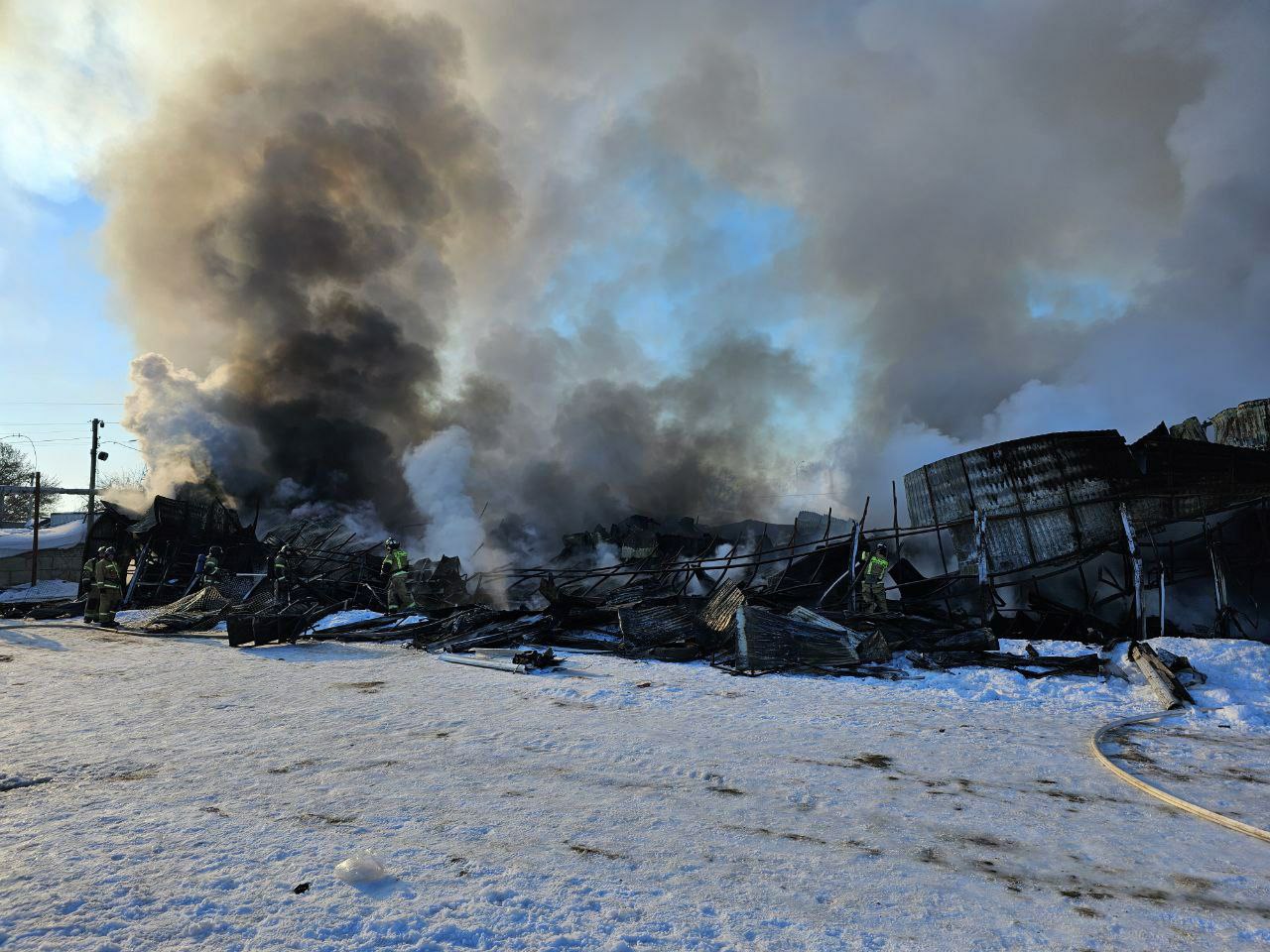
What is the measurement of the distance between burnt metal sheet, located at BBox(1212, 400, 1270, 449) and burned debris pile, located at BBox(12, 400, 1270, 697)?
6847mm

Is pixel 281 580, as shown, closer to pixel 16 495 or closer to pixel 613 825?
pixel 613 825

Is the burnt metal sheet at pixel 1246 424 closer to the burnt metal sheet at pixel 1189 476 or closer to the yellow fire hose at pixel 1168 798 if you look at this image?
the burnt metal sheet at pixel 1189 476

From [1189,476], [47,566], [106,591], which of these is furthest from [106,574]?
[47,566]

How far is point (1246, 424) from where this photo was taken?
56.8ft

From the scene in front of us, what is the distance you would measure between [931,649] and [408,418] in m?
32.6

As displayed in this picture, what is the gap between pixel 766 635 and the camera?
9445mm

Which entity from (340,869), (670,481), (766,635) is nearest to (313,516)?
(670,481)

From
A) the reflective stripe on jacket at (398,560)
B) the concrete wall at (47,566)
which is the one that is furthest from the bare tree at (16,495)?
the reflective stripe on jacket at (398,560)

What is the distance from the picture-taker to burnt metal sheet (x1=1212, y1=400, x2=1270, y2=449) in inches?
669

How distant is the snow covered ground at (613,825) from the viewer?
99.6 inches

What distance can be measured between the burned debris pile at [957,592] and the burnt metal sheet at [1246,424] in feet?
22.5

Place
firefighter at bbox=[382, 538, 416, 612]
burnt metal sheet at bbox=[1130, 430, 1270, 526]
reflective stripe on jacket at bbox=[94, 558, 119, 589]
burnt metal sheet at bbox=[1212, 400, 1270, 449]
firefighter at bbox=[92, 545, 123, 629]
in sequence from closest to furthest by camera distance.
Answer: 1. burnt metal sheet at bbox=[1130, 430, 1270, 526]
2. firefighter at bbox=[92, 545, 123, 629]
3. reflective stripe on jacket at bbox=[94, 558, 119, 589]
4. firefighter at bbox=[382, 538, 416, 612]
5. burnt metal sheet at bbox=[1212, 400, 1270, 449]

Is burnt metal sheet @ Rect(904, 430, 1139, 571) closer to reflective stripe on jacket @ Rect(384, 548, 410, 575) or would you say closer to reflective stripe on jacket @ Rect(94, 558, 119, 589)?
reflective stripe on jacket @ Rect(384, 548, 410, 575)

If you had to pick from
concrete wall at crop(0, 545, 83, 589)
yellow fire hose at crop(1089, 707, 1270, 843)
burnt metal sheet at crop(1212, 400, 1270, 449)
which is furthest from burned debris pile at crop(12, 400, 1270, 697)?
concrete wall at crop(0, 545, 83, 589)
